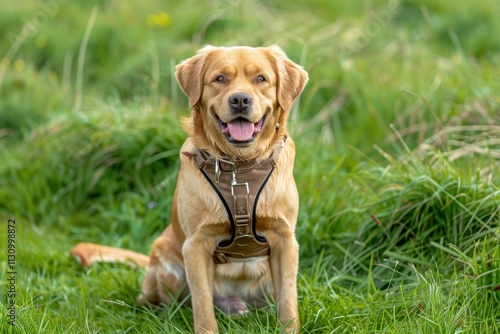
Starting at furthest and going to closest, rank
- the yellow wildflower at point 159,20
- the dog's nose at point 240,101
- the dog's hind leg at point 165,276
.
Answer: the yellow wildflower at point 159,20 < the dog's hind leg at point 165,276 < the dog's nose at point 240,101

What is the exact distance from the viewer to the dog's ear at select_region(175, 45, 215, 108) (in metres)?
3.82

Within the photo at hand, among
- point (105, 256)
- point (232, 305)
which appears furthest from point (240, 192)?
point (105, 256)

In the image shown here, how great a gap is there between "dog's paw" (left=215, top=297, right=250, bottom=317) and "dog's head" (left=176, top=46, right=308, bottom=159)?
80cm

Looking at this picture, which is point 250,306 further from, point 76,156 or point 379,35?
point 379,35

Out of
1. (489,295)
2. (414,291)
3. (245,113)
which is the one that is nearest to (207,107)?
(245,113)

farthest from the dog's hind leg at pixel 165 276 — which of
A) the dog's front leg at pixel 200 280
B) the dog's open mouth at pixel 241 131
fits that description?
the dog's open mouth at pixel 241 131

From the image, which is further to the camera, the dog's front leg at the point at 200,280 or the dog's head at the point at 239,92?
the dog's front leg at the point at 200,280

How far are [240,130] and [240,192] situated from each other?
1.00 ft

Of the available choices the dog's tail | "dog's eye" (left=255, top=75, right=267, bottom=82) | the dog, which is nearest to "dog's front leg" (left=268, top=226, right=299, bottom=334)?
the dog

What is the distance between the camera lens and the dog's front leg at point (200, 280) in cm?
376

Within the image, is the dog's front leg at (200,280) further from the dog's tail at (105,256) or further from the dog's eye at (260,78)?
the dog's tail at (105,256)

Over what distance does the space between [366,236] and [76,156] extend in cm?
243

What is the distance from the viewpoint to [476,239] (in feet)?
14.1

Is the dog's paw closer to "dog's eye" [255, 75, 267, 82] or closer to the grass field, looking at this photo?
the grass field
